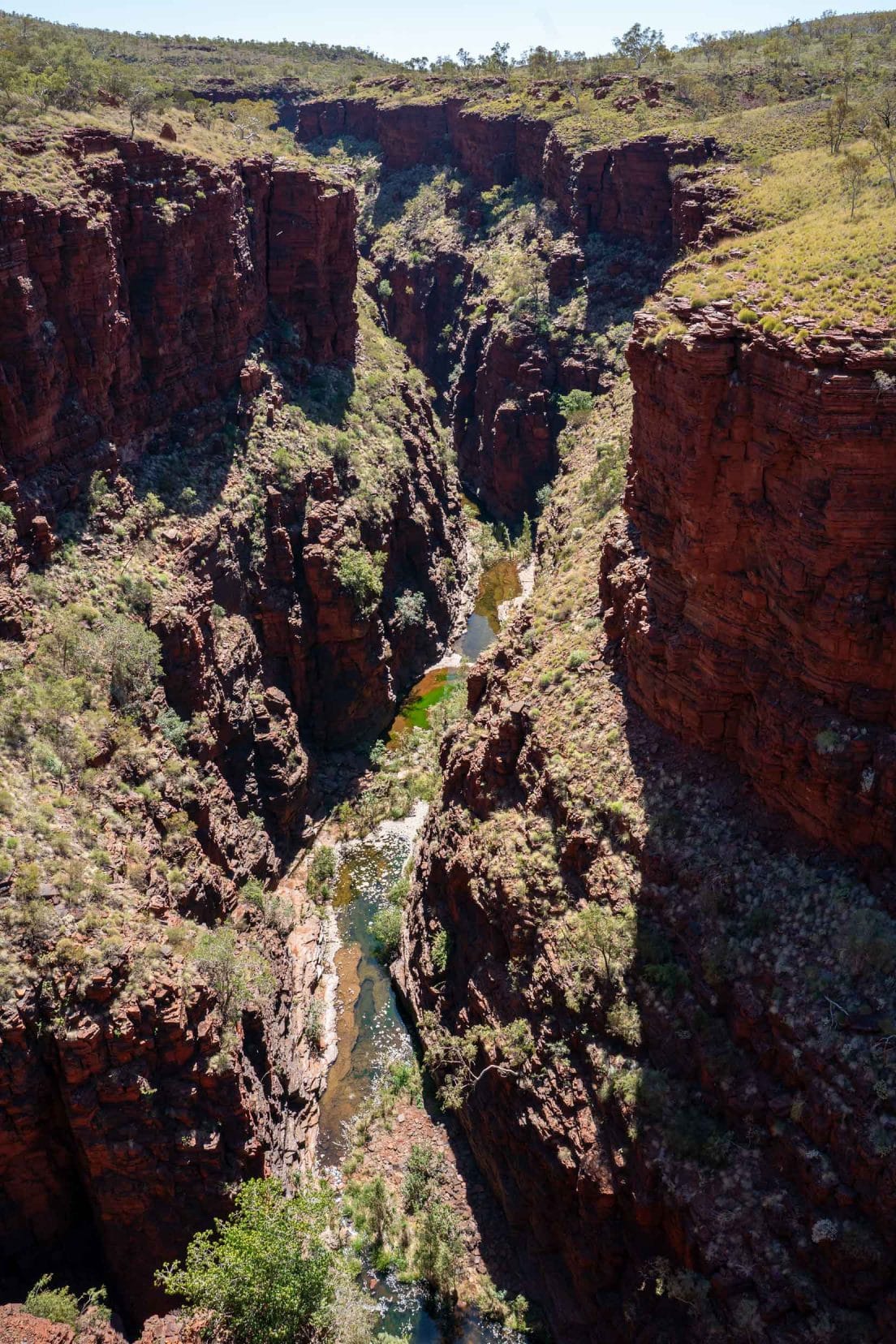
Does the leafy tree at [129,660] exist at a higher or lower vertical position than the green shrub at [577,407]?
lower

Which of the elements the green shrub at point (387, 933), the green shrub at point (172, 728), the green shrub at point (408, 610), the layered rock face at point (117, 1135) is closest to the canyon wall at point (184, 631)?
the layered rock face at point (117, 1135)

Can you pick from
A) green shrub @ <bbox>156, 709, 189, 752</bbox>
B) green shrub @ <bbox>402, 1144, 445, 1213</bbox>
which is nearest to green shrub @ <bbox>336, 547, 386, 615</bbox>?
green shrub @ <bbox>156, 709, 189, 752</bbox>

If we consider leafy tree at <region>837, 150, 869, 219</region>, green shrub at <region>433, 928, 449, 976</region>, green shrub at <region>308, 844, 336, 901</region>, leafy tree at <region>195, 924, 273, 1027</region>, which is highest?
→ leafy tree at <region>837, 150, 869, 219</region>

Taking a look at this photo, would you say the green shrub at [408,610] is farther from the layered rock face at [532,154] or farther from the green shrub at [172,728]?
the layered rock face at [532,154]

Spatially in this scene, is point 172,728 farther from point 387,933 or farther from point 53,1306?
point 53,1306

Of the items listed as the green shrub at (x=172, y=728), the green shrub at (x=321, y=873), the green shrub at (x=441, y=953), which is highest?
the green shrub at (x=172, y=728)

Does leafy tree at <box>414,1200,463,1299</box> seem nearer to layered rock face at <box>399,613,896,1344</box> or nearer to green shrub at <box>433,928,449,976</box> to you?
layered rock face at <box>399,613,896,1344</box>

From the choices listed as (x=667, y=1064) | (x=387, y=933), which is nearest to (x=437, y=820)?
(x=387, y=933)

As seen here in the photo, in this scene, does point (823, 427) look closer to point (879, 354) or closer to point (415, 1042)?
point (879, 354)
